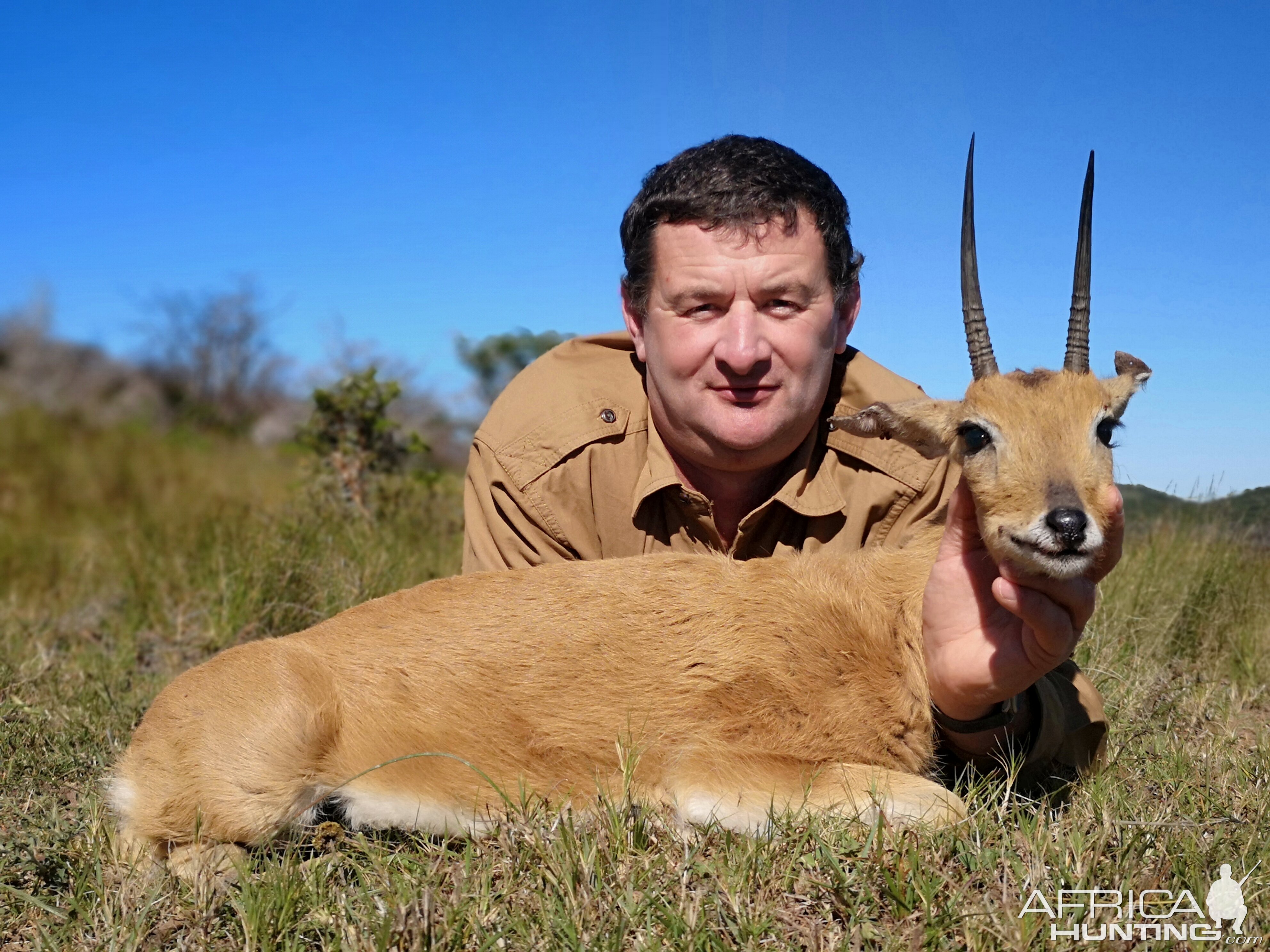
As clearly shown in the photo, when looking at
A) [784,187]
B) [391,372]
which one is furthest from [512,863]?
[391,372]

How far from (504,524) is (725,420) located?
4.43 feet

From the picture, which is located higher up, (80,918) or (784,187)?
(784,187)

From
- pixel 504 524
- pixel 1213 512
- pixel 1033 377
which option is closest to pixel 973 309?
pixel 1033 377

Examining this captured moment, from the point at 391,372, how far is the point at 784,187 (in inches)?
415

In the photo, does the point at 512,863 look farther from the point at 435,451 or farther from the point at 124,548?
the point at 435,451

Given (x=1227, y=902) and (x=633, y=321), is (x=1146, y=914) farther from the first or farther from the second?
(x=633, y=321)

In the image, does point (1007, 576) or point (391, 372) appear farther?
point (391, 372)

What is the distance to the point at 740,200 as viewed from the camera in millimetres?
4637

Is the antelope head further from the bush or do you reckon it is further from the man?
the bush

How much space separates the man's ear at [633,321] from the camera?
5109mm

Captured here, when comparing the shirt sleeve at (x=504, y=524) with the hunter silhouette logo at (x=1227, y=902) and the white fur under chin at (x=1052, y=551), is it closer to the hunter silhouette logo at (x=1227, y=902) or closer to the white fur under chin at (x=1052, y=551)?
the white fur under chin at (x=1052, y=551)

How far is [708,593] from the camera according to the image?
3.91 metres

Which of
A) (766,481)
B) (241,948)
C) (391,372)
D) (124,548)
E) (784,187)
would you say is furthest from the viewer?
(391,372)

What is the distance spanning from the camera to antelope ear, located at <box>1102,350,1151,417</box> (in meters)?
3.63
